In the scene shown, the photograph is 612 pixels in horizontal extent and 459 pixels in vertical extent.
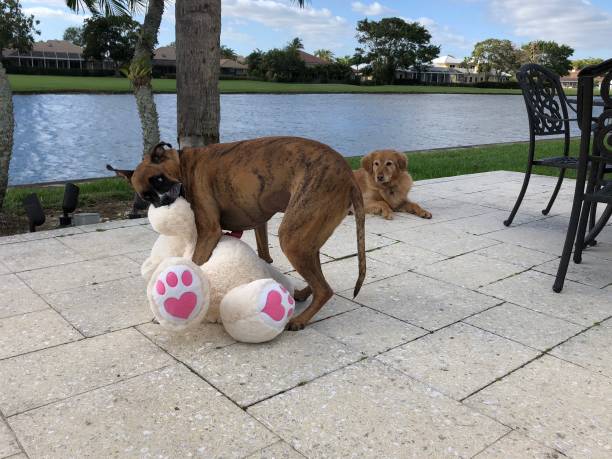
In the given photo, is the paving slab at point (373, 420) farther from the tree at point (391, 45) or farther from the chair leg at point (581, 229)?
the tree at point (391, 45)

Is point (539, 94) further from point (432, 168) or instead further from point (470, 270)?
point (432, 168)

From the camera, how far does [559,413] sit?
215cm

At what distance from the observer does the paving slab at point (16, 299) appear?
313 centimetres

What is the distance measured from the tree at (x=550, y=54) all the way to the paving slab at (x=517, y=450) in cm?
12226

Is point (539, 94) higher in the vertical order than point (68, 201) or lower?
higher

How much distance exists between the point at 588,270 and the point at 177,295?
3.04 metres

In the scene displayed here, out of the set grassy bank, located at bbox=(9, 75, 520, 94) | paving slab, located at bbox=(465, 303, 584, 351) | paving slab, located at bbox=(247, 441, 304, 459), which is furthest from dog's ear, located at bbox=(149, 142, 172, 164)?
grassy bank, located at bbox=(9, 75, 520, 94)

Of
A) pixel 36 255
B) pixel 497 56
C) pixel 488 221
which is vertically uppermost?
pixel 497 56

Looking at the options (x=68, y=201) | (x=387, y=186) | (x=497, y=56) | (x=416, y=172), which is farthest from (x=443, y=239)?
(x=497, y=56)

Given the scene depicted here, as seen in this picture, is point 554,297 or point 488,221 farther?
point 488,221

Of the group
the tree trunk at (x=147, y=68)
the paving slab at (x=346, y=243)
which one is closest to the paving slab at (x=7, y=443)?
the paving slab at (x=346, y=243)

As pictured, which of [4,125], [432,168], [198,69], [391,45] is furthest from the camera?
[391,45]

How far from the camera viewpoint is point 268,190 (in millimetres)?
2840

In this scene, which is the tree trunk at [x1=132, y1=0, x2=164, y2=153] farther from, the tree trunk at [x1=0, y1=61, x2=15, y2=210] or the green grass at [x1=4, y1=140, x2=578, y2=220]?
the tree trunk at [x1=0, y1=61, x2=15, y2=210]
